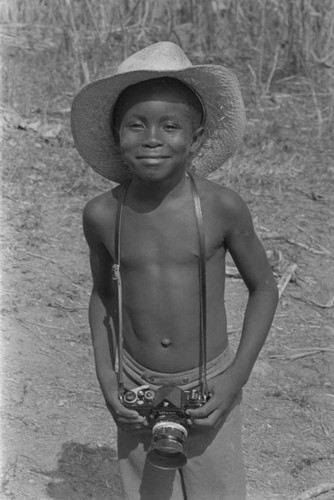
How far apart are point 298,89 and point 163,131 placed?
4.84 meters

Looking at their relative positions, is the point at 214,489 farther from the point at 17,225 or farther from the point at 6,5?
the point at 6,5

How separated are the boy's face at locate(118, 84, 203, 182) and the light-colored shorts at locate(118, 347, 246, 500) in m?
0.49

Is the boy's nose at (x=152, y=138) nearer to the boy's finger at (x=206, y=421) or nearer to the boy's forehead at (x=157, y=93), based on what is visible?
the boy's forehead at (x=157, y=93)

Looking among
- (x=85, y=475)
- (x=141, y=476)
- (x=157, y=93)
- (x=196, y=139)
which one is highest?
(x=157, y=93)

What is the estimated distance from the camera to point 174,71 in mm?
2045

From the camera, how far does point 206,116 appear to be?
2273 mm

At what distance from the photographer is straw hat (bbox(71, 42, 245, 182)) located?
210 cm

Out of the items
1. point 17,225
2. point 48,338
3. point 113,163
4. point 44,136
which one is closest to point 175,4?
point 44,136

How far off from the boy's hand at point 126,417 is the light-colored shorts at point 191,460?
5 cm

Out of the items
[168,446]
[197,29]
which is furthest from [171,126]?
[197,29]

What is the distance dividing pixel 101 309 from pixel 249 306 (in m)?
0.38

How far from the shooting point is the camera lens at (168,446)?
208 cm

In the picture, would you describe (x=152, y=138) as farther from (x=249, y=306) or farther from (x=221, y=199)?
(x=249, y=306)

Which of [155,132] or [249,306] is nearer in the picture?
[155,132]
